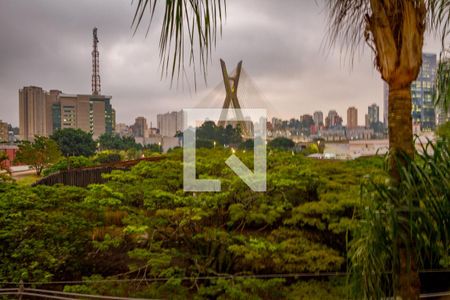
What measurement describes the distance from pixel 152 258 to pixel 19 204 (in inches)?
61.7

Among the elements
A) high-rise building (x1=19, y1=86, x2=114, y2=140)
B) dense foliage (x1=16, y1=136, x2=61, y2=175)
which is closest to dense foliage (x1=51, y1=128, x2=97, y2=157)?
dense foliage (x1=16, y1=136, x2=61, y2=175)

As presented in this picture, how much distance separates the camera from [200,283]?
12.8 ft

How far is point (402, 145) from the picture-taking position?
1.03 metres

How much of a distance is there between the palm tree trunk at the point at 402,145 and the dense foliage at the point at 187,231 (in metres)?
2.35

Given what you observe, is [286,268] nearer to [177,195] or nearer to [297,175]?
[297,175]

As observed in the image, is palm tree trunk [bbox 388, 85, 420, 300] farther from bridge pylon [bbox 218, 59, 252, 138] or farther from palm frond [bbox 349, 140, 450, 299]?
bridge pylon [bbox 218, 59, 252, 138]

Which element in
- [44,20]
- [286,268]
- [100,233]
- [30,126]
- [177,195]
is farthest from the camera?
[30,126]

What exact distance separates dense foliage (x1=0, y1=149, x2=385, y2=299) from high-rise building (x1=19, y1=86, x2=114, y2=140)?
2010 centimetres

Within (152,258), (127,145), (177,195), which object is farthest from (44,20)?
(127,145)

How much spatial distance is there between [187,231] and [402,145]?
11.5 ft

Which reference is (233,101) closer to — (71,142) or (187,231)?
(187,231)

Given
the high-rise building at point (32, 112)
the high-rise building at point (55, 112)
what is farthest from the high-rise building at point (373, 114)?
the high-rise building at point (32, 112)

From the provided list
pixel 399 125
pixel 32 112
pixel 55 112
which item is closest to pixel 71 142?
pixel 32 112

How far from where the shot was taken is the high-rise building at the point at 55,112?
2353cm
